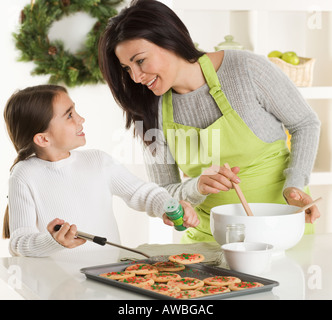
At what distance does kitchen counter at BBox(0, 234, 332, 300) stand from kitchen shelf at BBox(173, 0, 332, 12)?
1.55m

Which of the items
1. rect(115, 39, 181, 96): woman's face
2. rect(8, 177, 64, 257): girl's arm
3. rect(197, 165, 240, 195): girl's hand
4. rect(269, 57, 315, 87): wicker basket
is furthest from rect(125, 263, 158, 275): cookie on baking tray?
rect(269, 57, 315, 87): wicker basket

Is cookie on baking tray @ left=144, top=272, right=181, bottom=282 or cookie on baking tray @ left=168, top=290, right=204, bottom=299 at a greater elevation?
cookie on baking tray @ left=168, top=290, right=204, bottom=299

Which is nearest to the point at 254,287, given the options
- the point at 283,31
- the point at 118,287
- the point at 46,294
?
the point at 118,287

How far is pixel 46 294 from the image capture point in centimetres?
105

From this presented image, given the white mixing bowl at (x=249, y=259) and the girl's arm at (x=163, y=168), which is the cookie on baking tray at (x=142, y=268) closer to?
the white mixing bowl at (x=249, y=259)

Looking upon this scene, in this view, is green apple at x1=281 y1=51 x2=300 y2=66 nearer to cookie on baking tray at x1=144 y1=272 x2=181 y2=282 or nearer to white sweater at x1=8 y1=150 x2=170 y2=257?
white sweater at x1=8 y1=150 x2=170 y2=257

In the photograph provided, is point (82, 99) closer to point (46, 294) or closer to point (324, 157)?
point (324, 157)

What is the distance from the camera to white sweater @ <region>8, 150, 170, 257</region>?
159 centimetres

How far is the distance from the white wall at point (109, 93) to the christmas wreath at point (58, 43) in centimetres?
6

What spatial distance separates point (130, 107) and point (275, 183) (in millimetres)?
500

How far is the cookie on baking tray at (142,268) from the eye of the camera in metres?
1.12

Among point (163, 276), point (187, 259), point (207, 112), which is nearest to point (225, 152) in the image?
point (207, 112)

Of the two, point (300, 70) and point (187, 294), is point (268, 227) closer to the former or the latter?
point (187, 294)

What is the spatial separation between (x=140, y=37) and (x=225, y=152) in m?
0.43
